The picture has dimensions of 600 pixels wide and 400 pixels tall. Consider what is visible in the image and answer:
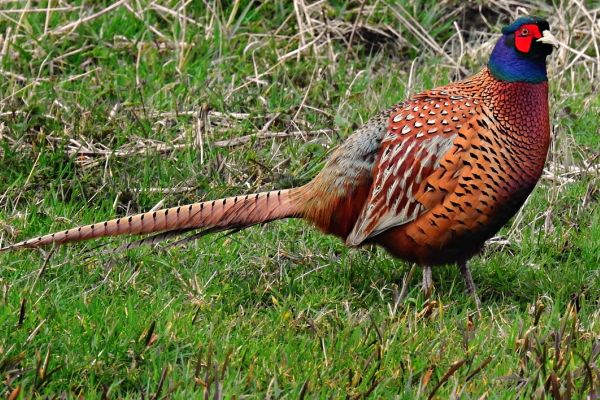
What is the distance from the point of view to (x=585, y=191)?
5062mm

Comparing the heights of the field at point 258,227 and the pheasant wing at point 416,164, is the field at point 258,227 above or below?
below

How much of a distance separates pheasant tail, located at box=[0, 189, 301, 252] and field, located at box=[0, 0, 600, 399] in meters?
0.14

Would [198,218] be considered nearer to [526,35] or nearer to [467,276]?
[467,276]

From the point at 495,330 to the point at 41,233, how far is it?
183cm

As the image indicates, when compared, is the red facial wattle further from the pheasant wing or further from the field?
the field

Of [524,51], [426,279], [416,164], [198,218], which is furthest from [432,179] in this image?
[198,218]

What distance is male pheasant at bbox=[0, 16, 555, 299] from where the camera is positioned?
13.5 ft

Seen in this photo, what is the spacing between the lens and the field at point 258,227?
3.43 m

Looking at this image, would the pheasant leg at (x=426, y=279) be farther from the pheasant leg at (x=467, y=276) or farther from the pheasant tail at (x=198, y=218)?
the pheasant tail at (x=198, y=218)

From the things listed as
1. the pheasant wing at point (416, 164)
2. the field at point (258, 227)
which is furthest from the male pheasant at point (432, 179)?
the field at point (258, 227)

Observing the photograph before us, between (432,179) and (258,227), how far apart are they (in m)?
0.91

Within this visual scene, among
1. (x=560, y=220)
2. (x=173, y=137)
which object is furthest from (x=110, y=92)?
(x=560, y=220)

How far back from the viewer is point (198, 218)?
14.0 ft

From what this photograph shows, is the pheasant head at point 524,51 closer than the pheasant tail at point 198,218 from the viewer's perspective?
No
